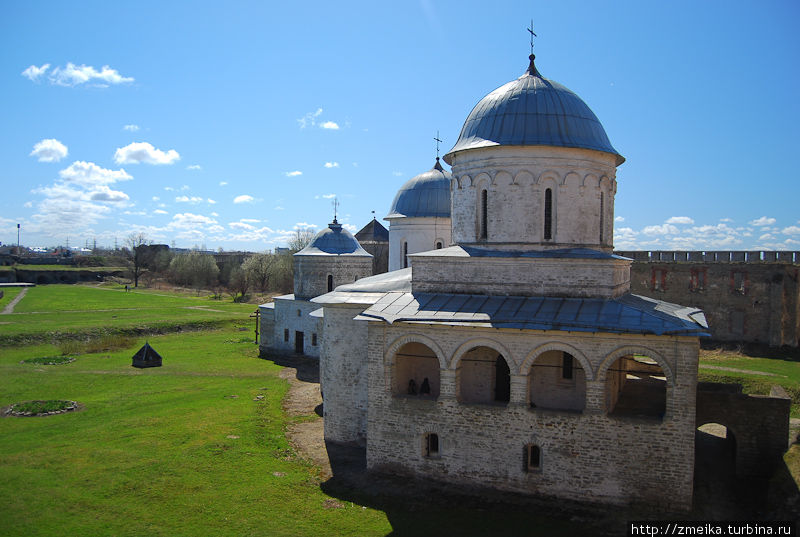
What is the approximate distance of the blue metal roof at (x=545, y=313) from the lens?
484 inches

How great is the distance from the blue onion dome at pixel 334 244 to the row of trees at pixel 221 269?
28.2 m

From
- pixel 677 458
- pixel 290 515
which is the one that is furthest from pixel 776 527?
pixel 290 515

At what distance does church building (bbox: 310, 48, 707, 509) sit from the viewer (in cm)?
1223

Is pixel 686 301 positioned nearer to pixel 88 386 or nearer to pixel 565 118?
pixel 565 118

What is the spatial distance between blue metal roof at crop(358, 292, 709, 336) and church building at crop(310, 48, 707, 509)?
5cm

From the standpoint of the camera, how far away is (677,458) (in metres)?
11.8

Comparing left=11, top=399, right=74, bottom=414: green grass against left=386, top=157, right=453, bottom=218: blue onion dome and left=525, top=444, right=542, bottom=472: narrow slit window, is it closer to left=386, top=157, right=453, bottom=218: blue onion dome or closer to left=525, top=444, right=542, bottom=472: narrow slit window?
left=386, top=157, right=453, bottom=218: blue onion dome

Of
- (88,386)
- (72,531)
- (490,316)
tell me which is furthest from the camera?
(88,386)

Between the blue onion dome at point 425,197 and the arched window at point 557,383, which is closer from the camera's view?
the arched window at point 557,383

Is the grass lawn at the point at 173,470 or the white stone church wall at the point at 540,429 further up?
the white stone church wall at the point at 540,429

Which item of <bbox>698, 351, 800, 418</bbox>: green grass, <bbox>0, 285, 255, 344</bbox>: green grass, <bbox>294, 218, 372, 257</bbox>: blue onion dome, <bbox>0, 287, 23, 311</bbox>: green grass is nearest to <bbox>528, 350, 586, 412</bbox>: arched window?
<bbox>698, 351, 800, 418</bbox>: green grass

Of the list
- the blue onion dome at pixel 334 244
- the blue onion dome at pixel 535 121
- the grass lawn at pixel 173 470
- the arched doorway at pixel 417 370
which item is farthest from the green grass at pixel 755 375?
the blue onion dome at pixel 334 244

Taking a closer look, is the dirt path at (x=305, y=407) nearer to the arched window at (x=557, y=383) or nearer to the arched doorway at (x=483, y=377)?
the arched doorway at (x=483, y=377)

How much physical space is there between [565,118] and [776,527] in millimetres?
11137
